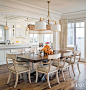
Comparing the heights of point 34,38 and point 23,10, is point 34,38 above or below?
below

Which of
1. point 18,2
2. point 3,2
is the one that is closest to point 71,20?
point 18,2

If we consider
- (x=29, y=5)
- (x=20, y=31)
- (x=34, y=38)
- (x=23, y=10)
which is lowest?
(x=34, y=38)

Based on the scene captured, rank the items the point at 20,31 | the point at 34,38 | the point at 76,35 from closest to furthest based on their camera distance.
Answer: the point at 76,35
the point at 20,31
the point at 34,38

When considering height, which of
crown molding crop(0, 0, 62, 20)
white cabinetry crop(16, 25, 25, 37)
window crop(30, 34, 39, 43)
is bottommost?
window crop(30, 34, 39, 43)

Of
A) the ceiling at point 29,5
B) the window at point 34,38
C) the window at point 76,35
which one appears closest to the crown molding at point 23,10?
the ceiling at point 29,5

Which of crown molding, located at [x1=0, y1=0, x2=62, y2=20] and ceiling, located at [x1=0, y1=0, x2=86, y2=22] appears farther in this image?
crown molding, located at [x1=0, y1=0, x2=62, y2=20]

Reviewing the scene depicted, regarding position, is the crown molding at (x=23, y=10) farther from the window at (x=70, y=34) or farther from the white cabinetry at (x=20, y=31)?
the white cabinetry at (x=20, y=31)

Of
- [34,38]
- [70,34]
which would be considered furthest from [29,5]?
[34,38]

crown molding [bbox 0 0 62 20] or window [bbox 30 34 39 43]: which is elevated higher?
crown molding [bbox 0 0 62 20]

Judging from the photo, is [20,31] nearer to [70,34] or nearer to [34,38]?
[34,38]

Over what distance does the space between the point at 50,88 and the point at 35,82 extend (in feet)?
1.82

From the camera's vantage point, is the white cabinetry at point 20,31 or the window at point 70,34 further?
the white cabinetry at point 20,31

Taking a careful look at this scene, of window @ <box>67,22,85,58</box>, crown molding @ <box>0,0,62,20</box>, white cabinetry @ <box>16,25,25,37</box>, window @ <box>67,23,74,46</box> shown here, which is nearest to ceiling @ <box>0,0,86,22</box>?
crown molding @ <box>0,0,62,20</box>

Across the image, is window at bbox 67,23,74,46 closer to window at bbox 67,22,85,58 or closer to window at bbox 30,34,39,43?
window at bbox 67,22,85,58
